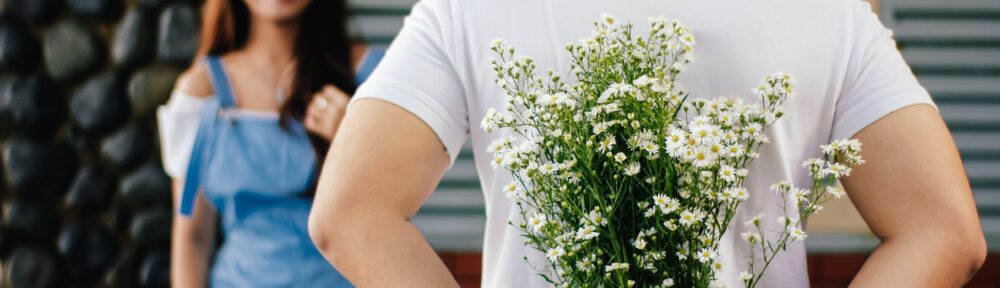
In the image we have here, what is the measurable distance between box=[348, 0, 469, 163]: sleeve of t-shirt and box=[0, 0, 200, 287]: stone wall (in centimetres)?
292

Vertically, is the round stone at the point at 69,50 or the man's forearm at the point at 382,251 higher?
the man's forearm at the point at 382,251

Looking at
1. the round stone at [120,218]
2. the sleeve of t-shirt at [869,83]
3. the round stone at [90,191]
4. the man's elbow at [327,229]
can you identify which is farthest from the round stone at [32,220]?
the sleeve of t-shirt at [869,83]

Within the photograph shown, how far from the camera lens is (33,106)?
3.99 m

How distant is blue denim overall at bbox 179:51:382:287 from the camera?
2.58 metres

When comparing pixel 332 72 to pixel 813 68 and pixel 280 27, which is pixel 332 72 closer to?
→ pixel 280 27

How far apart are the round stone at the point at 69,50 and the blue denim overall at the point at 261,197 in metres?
1.61

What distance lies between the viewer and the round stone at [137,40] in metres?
3.96

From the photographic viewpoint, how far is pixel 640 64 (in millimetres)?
1098

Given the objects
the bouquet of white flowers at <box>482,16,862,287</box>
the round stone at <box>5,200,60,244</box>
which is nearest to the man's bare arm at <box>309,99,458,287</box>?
the bouquet of white flowers at <box>482,16,862,287</box>

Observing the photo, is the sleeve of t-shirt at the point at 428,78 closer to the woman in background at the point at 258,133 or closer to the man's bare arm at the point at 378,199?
the man's bare arm at the point at 378,199

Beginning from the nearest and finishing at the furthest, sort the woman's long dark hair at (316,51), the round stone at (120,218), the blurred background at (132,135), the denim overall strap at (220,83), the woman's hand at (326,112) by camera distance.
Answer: the woman's hand at (326,112) < the woman's long dark hair at (316,51) < the denim overall strap at (220,83) < the blurred background at (132,135) < the round stone at (120,218)

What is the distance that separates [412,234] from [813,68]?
1.76 feet

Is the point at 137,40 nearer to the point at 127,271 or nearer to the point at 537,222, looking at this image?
the point at 127,271

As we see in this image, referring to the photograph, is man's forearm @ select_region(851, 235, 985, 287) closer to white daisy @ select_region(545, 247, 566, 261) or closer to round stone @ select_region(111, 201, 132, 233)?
white daisy @ select_region(545, 247, 566, 261)
